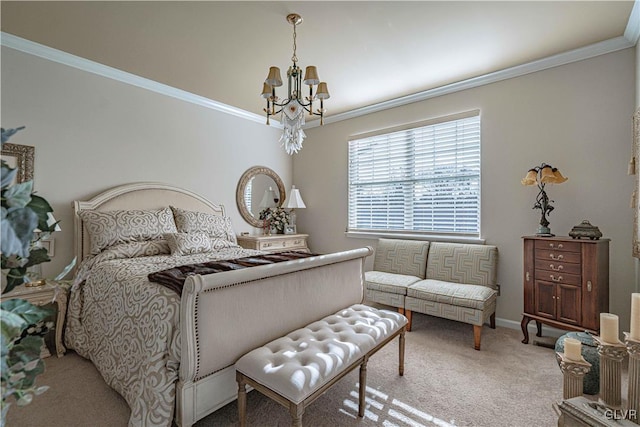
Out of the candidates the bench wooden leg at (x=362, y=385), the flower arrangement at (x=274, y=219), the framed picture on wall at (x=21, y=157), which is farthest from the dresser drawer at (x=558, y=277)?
the framed picture on wall at (x=21, y=157)

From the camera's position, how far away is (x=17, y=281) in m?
0.68

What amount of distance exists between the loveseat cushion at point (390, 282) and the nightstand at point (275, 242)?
1.48 meters

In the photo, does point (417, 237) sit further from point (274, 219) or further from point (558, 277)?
point (274, 219)

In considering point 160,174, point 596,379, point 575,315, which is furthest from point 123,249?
point 575,315

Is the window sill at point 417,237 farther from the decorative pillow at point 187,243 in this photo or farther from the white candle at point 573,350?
the decorative pillow at point 187,243

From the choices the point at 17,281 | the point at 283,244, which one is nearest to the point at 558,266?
the point at 283,244

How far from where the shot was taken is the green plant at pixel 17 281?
597 mm

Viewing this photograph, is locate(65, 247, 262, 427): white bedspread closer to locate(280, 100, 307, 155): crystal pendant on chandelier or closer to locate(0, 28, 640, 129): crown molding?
locate(280, 100, 307, 155): crystal pendant on chandelier

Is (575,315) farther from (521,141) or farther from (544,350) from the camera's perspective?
(521,141)

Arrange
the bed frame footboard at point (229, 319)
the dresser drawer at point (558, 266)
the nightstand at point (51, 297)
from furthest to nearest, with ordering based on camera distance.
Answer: the dresser drawer at point (558, 266) < the nightstand at point (51, 297) < the bed frame footboard at point (229, 319)

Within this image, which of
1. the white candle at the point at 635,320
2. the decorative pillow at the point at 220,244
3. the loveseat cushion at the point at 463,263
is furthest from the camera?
the decorative pillow at the point at 220,244

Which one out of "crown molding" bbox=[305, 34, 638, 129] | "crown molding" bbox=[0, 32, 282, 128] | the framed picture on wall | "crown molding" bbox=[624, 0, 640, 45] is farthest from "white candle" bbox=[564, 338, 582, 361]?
"crown molding" bbox=[0, 32, 282, 128]

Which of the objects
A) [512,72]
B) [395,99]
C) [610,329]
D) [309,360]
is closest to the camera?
[610,329]

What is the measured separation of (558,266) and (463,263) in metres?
0.83
